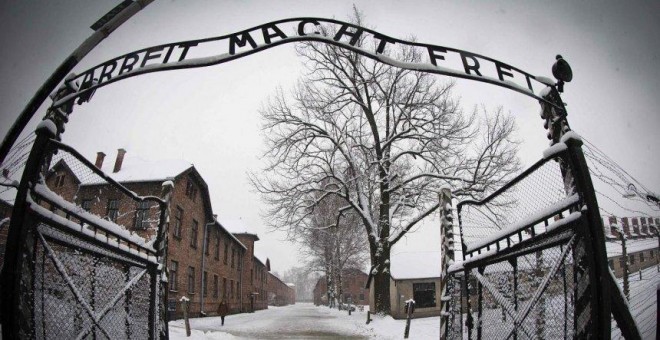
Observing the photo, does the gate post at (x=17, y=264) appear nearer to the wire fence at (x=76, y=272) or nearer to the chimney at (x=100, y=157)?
the wire fence at (x=76, y=272)

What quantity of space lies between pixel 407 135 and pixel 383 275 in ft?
21.3

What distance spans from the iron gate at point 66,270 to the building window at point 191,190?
17.4 meters

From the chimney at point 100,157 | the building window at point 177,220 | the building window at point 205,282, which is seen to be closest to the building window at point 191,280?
the building window at point 205,282

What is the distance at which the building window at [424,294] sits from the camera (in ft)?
89.2

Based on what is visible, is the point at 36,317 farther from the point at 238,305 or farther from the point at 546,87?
the point at 238,305

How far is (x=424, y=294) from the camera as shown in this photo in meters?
27.5

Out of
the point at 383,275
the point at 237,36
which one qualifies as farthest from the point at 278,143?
the point at 237,36

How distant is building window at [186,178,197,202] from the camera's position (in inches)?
809

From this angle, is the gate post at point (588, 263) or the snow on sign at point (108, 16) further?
the snow on sign at point (108, 16)

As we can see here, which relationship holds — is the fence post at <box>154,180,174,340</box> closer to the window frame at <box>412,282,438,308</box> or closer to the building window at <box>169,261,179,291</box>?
the building window at <box>169,261,179,291</box>

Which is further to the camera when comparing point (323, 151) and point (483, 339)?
point (323, 151)

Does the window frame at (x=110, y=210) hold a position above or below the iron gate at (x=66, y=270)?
above

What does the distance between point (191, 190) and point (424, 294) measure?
19769mm

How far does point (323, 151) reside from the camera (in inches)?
630
